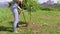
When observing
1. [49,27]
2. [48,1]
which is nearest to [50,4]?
[48,1]

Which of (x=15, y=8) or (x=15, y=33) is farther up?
(x=15, y=8)

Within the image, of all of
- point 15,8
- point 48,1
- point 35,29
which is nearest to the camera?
point 15,8

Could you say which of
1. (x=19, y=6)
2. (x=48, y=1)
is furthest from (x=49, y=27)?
(x=48, y=1)

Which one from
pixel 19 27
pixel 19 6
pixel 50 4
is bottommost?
pixel 50 4

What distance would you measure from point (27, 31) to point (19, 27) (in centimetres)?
79

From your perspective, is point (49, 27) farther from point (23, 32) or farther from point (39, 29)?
point (23, 32)

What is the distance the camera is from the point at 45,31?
7992mm

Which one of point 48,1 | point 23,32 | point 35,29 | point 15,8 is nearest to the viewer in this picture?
Answer: point 15,8

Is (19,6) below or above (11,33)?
above

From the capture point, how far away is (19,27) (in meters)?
8.70

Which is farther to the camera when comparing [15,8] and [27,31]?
[27,31]

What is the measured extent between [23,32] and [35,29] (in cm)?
70

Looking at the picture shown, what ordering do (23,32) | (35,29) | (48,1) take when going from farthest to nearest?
(48,1)
(35,29)
(23,32)

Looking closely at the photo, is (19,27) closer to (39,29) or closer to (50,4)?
(39,29)
